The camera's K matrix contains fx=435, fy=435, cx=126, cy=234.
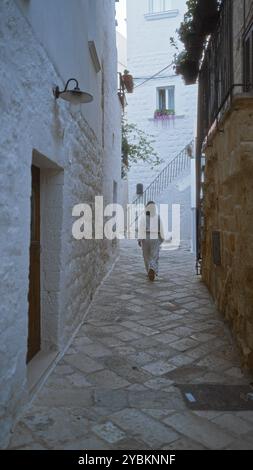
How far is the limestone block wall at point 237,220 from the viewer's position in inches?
142

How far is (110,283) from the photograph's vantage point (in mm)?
7910

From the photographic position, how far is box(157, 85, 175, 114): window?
16820 mm

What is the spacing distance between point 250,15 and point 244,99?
2.45m

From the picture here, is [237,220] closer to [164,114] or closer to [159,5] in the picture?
[164,114]

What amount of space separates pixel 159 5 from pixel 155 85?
3039 mm

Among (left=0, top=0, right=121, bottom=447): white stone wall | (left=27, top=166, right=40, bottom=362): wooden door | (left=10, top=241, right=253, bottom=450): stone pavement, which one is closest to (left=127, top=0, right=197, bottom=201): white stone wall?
(left=0, top=0, right=121, bottom=447): white stone wall

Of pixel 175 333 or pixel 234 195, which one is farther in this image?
pixel 175 333

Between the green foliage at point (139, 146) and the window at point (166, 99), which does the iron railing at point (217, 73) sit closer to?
the green foliage at point (139, 146)

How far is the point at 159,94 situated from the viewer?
16953 millimetres

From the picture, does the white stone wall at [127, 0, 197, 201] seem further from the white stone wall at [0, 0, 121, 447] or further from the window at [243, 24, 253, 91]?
the window at [243, 24, 253, 91]

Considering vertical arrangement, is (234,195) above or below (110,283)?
above

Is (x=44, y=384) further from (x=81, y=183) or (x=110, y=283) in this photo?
(x=110, y=283)

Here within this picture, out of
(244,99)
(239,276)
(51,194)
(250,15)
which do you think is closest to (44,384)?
(51,194)

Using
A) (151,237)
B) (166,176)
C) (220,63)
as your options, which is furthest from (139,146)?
(220,63)
